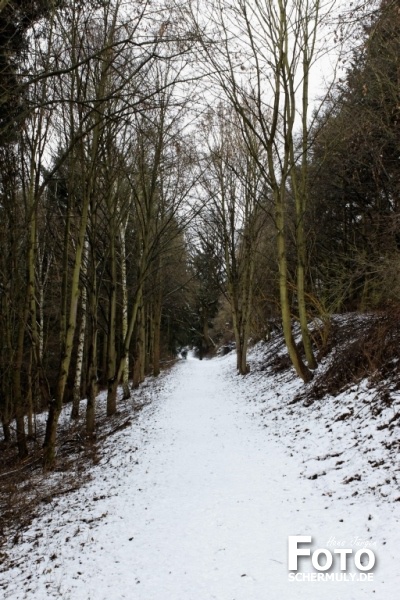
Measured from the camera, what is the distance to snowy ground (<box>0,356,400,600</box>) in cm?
353

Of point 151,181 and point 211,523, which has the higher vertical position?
point 151,181

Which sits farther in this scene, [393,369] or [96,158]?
[96,158]

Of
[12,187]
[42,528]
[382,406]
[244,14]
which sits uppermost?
[244,14]

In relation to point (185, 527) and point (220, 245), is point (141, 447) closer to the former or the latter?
point (185, 527)

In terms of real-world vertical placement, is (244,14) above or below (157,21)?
above

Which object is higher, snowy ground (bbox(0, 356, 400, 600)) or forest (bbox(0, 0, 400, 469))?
forest (bbox(0, 0, 400, 469))

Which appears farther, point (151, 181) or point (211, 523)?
point (151, 181)

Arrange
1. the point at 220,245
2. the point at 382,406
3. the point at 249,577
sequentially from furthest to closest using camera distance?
the point at 220,245 → the point at 382,406 → the point at 249,577

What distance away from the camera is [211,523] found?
181 inches

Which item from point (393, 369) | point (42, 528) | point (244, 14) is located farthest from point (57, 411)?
point (244, 14)

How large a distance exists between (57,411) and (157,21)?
6.99 metres

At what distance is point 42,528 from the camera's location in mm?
5152

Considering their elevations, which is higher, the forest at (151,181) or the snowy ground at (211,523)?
the forest at (151,181)

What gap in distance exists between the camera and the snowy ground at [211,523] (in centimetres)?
353
